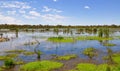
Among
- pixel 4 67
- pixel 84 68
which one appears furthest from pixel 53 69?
pixel 4 67

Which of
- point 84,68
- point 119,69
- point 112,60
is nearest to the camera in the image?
point 119,69

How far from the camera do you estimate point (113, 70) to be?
1678cm

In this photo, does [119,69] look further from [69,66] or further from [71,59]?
[71,59]

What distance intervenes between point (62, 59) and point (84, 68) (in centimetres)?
525

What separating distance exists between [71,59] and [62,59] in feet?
3.08

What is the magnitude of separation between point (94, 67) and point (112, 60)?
12.9 feet

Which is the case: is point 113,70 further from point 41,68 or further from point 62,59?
point 62,59

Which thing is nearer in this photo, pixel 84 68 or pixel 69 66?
pixel 84 68

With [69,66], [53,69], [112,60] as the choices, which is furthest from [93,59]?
[53,69]

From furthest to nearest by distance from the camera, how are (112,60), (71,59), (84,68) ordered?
1. (71,59)
2. (112,60)
3. (84,68)

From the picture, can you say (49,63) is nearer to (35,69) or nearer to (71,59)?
(35,69)

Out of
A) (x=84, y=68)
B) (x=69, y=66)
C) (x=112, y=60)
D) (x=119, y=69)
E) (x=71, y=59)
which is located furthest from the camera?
(x=71, y=59)

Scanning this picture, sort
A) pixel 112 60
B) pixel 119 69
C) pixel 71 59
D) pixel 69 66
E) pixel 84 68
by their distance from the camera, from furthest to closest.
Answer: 1. pixel 71 59
2. pixel 112 60
3. pixel 69 66
4. pixel 84 68
5. pixel 119 69

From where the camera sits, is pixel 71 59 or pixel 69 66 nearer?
pixel 69 66
